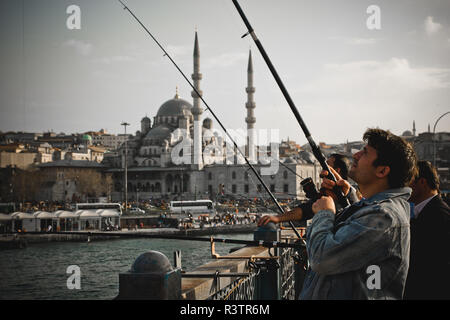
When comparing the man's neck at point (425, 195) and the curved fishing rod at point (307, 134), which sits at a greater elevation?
the curved fishing rod at point (307, 134)

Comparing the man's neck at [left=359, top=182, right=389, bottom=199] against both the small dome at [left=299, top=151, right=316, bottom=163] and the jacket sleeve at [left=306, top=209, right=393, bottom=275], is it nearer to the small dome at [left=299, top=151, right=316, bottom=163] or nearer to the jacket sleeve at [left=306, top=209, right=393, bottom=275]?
the jacket sleeve at [left=306, top=209, right=393, bottom=275]

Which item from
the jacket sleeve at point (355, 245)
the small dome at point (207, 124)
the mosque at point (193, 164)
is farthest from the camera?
the small dome at point (207, 124)

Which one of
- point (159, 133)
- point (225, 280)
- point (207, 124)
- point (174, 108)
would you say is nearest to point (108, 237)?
point (225, 280)

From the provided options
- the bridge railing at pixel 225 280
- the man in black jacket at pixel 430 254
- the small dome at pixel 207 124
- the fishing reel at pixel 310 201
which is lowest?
the bridge railing at pixel 225 280

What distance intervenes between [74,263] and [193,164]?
32075mm

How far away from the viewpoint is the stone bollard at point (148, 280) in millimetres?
2012

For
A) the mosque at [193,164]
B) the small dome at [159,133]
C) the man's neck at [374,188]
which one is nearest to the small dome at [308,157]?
the mosque at [193,164]

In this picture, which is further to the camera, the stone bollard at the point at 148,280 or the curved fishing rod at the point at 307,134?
the stone bollard at the point at 148,280

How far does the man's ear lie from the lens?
5.24ft

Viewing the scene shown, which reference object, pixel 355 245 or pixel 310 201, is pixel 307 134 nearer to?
pixel 310 201

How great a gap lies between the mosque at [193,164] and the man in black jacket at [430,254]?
3932 centimetres

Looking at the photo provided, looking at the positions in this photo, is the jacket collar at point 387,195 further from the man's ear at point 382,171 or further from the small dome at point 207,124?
the small dome at point 207,124

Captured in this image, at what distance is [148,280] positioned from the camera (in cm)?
203
